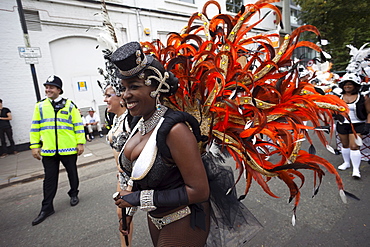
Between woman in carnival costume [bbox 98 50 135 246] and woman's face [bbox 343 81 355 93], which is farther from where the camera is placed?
woman's face [bbox 343 81 355 93]

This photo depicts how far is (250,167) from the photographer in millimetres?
1454

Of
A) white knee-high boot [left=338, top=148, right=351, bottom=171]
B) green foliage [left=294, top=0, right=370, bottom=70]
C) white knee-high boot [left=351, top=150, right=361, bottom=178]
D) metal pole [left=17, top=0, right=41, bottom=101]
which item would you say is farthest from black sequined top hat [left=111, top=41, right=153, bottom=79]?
green foliage [left=294, top=0, right=370, bottom=70]

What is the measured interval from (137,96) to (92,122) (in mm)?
8606

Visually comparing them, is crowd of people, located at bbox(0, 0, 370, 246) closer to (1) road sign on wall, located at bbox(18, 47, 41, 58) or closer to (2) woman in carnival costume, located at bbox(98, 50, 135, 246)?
(2) woman in carnival costume, located at bbox(98, 50, 135, 246)

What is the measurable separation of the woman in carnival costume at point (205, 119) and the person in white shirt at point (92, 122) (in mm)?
8229

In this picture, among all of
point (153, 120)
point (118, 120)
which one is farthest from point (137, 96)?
point (118, 120)

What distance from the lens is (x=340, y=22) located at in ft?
52.3

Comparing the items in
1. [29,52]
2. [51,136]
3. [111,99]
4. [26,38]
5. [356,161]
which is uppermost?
[26,38]

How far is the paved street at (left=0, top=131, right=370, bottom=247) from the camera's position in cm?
262

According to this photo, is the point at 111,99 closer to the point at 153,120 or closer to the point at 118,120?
the point at 118,120

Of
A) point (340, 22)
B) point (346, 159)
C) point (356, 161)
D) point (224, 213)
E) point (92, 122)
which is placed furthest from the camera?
point (340, 22)

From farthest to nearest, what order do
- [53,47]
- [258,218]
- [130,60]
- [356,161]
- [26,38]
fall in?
[53,47] → [26,38] → [356,161] → [258,218] → [130,60]

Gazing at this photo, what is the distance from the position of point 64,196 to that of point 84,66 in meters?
6.28

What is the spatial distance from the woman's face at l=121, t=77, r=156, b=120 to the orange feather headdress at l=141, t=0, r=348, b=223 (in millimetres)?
252
